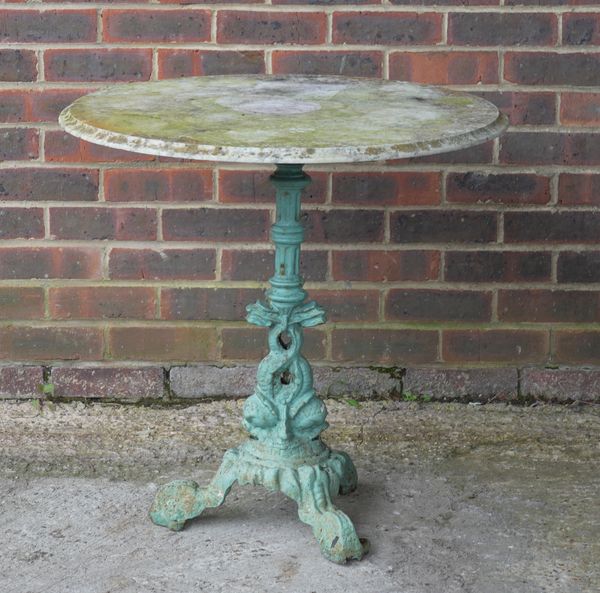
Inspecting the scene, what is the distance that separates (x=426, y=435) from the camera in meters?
3.51

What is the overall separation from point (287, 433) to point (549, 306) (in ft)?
3.62

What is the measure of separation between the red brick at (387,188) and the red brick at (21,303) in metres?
0.91

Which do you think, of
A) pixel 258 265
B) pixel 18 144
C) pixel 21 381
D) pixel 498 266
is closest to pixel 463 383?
pixel 498 266

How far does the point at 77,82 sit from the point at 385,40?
862 millimetres

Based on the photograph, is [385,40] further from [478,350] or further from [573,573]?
A: [573,573]

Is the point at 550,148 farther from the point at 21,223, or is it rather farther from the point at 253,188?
the point at 21,223

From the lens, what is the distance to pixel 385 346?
364 centimetres

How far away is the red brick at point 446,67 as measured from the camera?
3422 millimetres

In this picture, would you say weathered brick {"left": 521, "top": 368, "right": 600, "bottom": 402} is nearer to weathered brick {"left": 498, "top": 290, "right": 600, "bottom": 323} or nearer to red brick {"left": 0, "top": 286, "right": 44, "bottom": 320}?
weathered brick {"left": 498, "top": 290, "right": 600, "bottom": 323}

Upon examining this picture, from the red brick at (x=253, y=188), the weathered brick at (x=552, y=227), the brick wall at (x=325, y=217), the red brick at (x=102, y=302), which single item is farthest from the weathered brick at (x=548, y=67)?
the red brick at (x=102, y=302)

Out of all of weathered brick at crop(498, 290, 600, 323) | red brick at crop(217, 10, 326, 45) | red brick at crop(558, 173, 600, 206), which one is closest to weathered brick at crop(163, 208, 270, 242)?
red brick at crop(217, 10, 326, 45)

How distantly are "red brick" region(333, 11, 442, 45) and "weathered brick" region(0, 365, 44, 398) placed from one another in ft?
4.28

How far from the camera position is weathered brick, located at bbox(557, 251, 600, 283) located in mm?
3576

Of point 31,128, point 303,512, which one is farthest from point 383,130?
point 31,128
